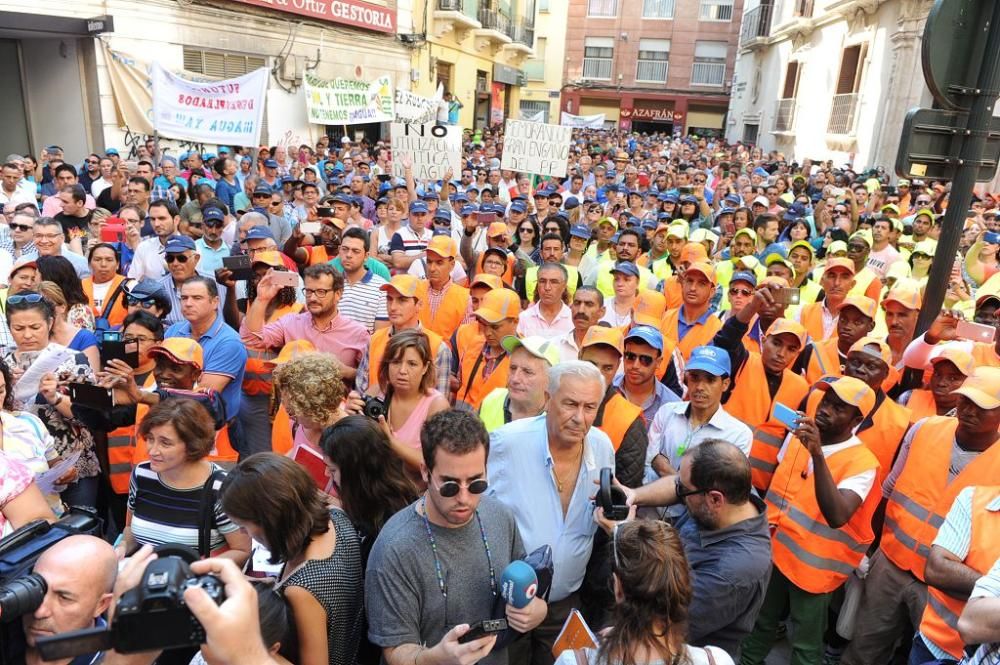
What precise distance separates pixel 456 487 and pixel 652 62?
4923cm

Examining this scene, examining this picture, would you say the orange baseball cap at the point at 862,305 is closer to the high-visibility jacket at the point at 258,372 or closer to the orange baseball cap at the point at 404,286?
the orange baseball cap at the point at 404,286

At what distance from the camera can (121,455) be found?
3828 millimetres

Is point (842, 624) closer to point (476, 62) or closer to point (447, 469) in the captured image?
point (447, 469)

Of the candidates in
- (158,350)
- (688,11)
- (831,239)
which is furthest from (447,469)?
(688,11)

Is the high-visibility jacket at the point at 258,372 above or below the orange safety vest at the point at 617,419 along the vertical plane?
below

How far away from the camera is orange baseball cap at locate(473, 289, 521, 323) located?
4.32 metres

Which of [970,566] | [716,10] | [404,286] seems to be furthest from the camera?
[716,10]

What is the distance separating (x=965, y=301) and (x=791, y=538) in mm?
3830

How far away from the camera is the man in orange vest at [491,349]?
4.30 metres

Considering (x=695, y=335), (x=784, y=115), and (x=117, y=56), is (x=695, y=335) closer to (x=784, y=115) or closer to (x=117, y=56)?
(x=117, y=56)

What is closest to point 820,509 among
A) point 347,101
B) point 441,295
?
point 441,295

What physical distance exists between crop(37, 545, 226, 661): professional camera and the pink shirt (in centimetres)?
307

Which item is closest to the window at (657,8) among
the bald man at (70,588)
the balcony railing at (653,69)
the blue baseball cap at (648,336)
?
the balcony railing at (653,69)

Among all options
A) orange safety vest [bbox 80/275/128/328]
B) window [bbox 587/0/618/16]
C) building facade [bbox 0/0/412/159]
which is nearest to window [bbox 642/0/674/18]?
window [bbox 587/0/618/16]
